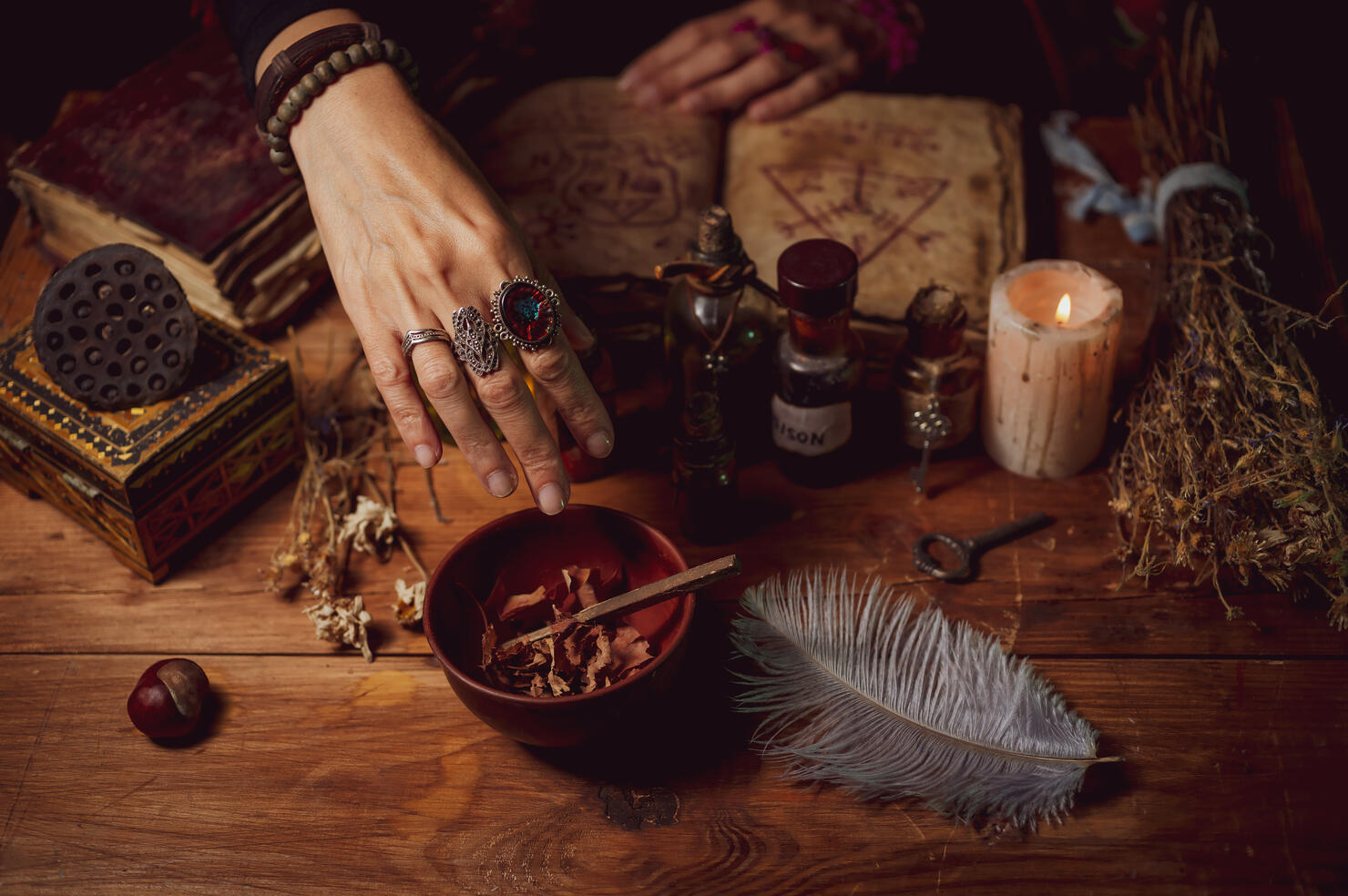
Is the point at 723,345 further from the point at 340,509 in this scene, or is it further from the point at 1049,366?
the point at 340,509

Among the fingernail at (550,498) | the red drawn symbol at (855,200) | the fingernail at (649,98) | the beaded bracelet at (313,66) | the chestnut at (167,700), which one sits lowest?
the chestnut at (167,700)

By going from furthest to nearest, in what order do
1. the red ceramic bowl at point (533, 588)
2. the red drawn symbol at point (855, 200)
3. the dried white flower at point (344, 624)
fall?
1. the red drawn symbol at point (855, 200)
2. the dried white flower at point (344, 624)
3. the red ceramic bowl at point (533, 588)

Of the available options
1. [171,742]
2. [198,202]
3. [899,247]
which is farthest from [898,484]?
[198,202]

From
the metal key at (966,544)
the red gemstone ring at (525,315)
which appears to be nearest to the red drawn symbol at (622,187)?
the red gemstone ring at (525,315)

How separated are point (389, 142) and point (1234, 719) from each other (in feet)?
3.52

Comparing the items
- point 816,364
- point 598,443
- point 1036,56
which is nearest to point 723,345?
point 816,364

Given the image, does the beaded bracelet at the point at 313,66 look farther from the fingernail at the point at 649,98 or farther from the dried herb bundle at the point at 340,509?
the fingernail at the point at 649,98

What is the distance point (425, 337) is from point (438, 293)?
0.17 ft

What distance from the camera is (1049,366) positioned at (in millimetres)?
1231

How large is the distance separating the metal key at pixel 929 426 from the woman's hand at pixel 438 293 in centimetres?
39

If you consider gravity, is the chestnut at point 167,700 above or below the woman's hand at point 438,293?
below

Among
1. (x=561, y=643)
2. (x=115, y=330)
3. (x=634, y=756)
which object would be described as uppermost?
(x=115, y=330)

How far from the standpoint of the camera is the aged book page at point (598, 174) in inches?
60.6

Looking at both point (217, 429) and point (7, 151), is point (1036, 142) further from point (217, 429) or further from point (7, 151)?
point (7, 151)
